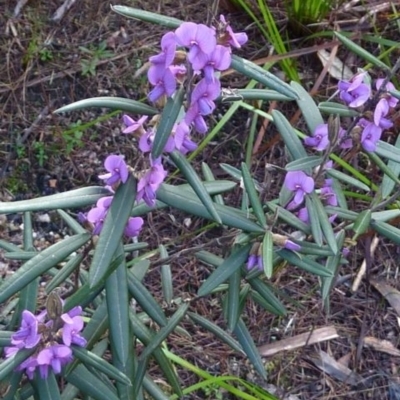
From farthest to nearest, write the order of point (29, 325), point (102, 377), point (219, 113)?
point (219, 113) → point (102, 377) → point (29, 325)

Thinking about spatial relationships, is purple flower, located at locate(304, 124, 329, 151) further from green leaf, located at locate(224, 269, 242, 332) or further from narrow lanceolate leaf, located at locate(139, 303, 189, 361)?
narrow lanceolate leaf, located at locate(139, 303, 189, 361)

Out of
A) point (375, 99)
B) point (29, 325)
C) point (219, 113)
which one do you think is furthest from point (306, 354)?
point (29, 325)

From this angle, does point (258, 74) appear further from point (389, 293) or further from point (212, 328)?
point (389, 293)

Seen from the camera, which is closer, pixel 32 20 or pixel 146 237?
pixel 146 237

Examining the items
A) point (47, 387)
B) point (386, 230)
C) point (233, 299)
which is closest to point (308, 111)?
point (386, 230)

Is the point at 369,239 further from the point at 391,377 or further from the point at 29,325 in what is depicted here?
the point at 29,325

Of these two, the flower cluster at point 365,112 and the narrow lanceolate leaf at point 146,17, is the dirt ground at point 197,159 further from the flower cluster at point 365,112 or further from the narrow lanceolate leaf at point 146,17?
the narrow lanceolate leaf at point 146,17

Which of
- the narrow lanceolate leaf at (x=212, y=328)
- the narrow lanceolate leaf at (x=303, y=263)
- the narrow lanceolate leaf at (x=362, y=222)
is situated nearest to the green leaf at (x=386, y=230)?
the narrow lanceolate leaf at (x=362, y=222)
